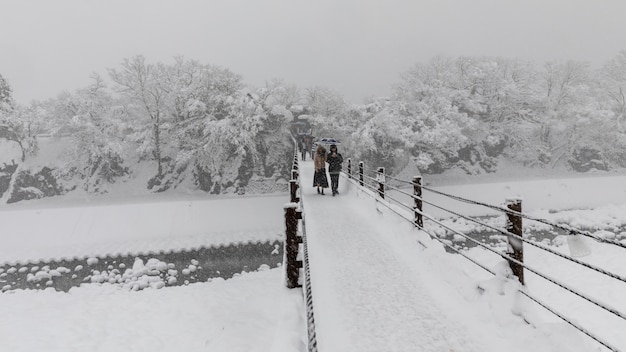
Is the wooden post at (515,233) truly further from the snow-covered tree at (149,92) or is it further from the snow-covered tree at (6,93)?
the snow-covered tree at (6,93)

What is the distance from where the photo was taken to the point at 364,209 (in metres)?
10.0

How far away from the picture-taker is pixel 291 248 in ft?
17.8

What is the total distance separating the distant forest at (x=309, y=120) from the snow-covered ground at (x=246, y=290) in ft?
15.1

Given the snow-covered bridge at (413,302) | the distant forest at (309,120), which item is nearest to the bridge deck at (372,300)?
the snow-covered bridge at (413,302)

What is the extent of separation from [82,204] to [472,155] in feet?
112

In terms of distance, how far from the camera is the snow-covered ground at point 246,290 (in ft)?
13.4

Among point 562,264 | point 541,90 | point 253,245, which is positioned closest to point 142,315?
point 253,245

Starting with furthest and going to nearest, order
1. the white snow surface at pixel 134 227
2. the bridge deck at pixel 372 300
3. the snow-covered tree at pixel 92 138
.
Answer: the snow-covered tree at pixel 92 138
the white snow surface at pixel 134 227
the bridge deck at pixel 372 300

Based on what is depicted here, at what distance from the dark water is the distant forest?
12.7 m

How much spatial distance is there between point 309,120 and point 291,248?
30793 mm

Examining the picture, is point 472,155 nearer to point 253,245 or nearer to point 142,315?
point 253,245

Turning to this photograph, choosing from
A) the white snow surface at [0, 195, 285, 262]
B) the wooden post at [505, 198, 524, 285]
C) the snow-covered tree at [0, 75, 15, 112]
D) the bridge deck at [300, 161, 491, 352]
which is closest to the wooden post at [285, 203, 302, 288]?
the bridge deck at [300, 161, 491, 352]

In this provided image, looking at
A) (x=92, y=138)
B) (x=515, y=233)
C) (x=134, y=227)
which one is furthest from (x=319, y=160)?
(x=92, y=138)

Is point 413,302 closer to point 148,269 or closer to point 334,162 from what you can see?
point 334,162
